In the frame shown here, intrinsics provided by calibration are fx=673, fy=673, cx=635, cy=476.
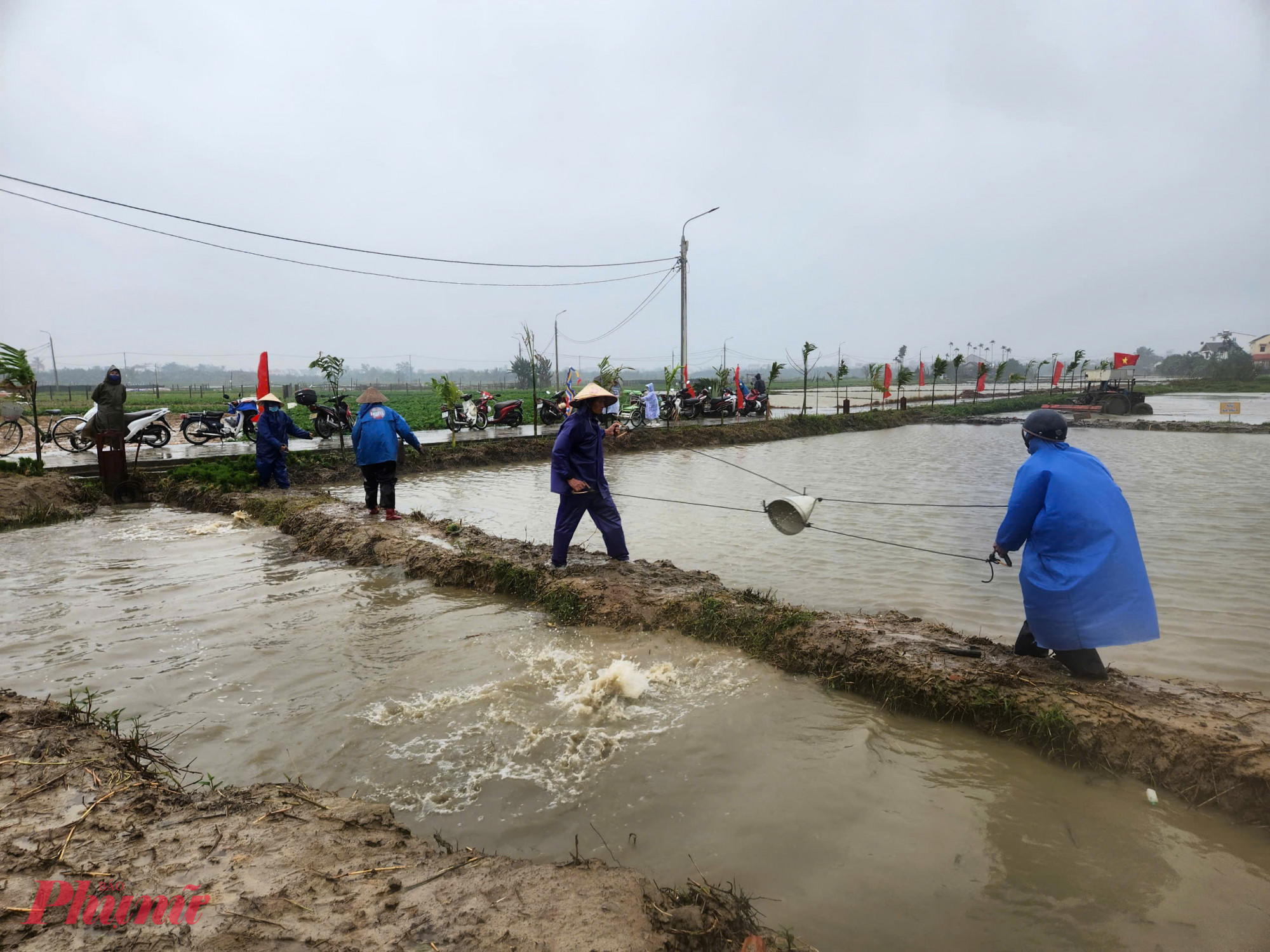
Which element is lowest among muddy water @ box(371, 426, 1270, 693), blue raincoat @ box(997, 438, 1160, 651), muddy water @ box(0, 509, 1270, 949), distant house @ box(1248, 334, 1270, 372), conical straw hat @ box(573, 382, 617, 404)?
muddy water @ box(0, 509, 1270, 949)

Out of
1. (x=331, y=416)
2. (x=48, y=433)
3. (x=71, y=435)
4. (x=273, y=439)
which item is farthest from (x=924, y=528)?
(x=48, y=433)

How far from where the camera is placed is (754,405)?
2720 centimetres

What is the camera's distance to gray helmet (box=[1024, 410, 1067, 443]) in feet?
11.8

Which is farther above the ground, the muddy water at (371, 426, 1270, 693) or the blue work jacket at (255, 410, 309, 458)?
the blue work jacket at (255, 410, 309, 458)

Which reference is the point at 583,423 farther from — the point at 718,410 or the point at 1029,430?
the point at 718,410

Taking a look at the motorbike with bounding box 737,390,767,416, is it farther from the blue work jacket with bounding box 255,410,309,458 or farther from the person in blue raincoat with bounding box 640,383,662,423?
the blue work jacket with bounding box 255,410,309,458

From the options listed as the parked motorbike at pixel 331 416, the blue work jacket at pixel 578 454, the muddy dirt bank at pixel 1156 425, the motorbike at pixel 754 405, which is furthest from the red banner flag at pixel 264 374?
the muddy dirt bank at pixel 1156 425

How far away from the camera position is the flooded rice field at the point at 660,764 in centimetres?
254

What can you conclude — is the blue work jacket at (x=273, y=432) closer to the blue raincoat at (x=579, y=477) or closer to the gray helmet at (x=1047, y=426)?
the blue raincoat at (x=579, y=477)

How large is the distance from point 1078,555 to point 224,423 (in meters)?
17.5

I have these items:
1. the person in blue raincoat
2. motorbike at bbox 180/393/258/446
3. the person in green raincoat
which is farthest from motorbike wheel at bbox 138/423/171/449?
the person in blue raincoat

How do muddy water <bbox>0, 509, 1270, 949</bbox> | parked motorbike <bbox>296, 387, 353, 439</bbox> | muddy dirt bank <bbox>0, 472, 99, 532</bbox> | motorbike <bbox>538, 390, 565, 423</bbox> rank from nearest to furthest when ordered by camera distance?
muddy water <bbox>0, 509, 1270, 949</bbox> < muddy dirt bank <bbox>0, 472, 99, 532</bbox> < parked motorbike <bbox>296, 387, 353, 439</bbox> < motorbike <bbox>538, 390, 565, 423</bbox>

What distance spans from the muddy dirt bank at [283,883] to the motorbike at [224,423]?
48.0ft

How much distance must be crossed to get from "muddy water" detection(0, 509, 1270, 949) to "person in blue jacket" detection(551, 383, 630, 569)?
94 cm
